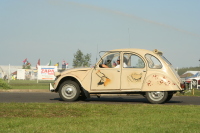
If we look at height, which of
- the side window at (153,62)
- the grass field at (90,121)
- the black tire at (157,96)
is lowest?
the grass field at (90,121)

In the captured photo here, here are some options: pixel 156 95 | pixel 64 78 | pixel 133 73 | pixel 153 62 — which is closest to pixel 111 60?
pixel 133 73

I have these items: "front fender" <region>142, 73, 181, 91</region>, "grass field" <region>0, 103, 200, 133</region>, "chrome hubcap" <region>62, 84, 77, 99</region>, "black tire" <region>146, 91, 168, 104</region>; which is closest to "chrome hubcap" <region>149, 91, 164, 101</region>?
"black tire" <region>146, 91, 168, 104</region>

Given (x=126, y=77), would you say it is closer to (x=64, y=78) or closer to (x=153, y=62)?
(x=153, y=62)

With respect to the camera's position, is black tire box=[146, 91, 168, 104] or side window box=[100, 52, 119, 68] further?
side window box=[100, 52, 119, 68]

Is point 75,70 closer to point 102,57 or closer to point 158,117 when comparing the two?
point 102,57

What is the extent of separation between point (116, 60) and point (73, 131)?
8.08 metres

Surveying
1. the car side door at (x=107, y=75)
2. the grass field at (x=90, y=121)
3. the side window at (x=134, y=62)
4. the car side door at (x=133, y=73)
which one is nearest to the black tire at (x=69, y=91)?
the car side door at (x=107, y=75)

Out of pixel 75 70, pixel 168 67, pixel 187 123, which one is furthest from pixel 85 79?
pixel 187 123

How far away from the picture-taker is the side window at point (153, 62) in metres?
14.8

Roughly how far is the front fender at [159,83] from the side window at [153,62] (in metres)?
0.34

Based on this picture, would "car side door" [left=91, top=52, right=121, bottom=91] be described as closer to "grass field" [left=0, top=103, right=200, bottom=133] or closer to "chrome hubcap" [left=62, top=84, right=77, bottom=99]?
"chrome hubcap" [left=62, top=84, right=77, bottom=99]

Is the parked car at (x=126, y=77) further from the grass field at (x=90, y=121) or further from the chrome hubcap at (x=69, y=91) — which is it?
the grass field at (x=90, y=121)

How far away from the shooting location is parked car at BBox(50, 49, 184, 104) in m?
14.6

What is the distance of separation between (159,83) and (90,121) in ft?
20.4
